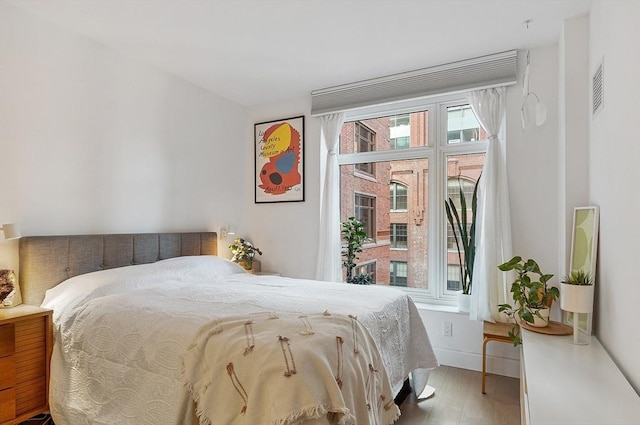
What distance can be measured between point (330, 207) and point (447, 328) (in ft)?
5.21

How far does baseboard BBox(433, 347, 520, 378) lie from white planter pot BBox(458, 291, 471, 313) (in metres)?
0.37

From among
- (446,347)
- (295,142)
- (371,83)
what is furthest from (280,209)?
(446,347)

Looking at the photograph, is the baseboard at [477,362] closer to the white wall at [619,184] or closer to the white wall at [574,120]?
the white wall at [574,120]

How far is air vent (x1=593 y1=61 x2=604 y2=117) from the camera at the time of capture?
1.95 m

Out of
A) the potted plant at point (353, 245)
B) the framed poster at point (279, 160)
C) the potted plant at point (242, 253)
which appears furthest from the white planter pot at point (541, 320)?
the potted plant at point (242, 253)

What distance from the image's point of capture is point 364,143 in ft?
12.7

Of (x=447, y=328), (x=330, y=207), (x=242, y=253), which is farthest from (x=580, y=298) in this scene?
(x=242, y=253)

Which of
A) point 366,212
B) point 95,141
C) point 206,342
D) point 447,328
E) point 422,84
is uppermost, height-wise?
point 422,84

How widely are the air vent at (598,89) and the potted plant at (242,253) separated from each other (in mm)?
3105

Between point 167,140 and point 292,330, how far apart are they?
99.3 inches

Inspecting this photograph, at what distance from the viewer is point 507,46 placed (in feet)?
9.39

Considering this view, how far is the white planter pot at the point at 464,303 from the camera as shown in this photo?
309 centimetres

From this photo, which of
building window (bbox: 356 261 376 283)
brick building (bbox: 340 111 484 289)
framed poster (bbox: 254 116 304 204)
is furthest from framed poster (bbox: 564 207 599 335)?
framed poster (bbox: 254 116 304 204)

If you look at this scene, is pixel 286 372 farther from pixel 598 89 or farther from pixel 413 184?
pixel 413 184
